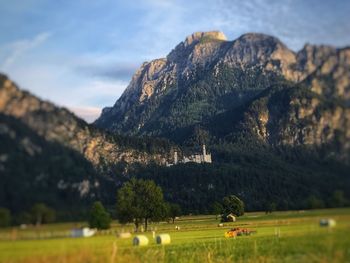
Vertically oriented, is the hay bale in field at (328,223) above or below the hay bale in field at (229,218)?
above

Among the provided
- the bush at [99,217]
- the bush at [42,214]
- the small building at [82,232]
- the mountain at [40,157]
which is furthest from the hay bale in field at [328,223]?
the bush at [42,214]

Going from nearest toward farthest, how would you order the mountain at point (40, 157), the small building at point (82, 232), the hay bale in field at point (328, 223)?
the mountain at point (40, 157) < the small building at point (82, 232) < the hay bale in field at point (328, 223)

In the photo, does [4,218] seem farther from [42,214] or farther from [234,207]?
[234,207]

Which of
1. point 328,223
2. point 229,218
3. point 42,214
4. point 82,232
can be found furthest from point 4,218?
point 229,218

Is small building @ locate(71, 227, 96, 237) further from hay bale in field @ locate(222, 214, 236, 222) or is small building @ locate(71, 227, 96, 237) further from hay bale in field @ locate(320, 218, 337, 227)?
hay bale in field @ locate(222, 214, 236, 222)

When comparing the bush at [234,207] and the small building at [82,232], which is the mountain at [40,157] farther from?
the bush at [234,207]

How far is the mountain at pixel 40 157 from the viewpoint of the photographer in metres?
8.80

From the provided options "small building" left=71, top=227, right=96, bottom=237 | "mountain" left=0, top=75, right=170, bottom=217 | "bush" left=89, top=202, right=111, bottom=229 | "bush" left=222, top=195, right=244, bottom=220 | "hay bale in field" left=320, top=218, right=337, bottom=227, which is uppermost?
"mountain" left=0, top=75, right=170, bottom=217

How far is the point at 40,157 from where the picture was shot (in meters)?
9.19

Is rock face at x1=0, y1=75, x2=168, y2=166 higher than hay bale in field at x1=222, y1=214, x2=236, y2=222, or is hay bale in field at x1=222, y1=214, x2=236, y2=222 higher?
rock face at x1=0, y1=75, x2=168, y2=166

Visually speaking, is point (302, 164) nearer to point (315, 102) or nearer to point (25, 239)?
point (315, 102)

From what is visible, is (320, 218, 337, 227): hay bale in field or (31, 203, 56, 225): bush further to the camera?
(320, 218, 337, 227): hay bale in field

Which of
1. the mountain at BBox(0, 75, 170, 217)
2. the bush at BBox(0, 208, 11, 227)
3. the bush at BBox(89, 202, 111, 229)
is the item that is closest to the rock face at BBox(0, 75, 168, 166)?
the mountain at BBox(0, 75, 170, 217)

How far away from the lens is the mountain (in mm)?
8805
